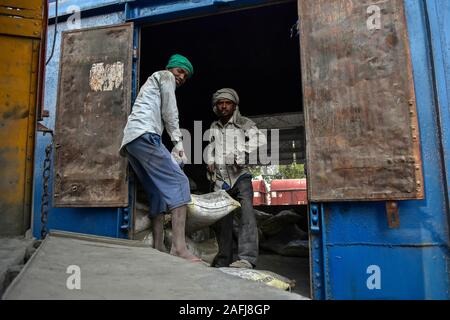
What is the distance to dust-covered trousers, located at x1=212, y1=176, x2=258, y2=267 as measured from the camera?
373 centimetres

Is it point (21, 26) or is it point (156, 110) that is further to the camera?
point (156, 110)

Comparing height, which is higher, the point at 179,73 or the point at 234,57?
the point at 234,57

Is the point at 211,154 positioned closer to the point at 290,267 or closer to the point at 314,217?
the point at 314,217

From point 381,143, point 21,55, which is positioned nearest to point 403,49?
point 381,143

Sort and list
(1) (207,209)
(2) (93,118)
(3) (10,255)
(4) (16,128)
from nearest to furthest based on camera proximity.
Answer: (3) (10,255), (4) (16,128), (1) (207,209), (2) (93,118)

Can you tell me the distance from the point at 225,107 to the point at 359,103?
1.59 metres

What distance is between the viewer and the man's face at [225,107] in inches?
167

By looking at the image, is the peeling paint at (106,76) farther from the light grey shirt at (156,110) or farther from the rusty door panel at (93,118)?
the light grey shirt at (156,110)

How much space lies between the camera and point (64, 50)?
4012mm

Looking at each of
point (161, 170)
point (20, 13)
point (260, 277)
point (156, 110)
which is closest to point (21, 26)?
point (20, 13)

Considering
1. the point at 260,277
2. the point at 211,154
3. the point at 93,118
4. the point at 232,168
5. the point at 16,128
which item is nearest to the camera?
the point at 16,128

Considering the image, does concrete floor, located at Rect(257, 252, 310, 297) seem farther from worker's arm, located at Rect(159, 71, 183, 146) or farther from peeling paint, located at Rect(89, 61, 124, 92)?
peeling paint, located at Rect(89, 61, 124, 92)

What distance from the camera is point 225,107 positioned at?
4.24 meters

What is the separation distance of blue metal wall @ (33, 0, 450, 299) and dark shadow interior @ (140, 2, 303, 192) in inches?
55.3
